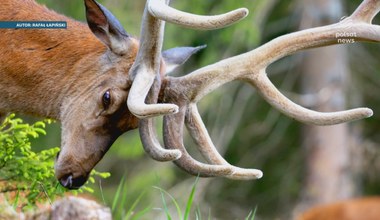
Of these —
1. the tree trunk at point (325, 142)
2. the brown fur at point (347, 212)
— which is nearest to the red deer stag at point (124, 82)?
the brown fur at point (347, 212)

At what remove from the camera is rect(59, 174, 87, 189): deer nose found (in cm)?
671

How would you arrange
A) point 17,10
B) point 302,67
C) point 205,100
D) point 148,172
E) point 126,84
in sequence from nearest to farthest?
1. point 126,84
2. point 17,10
3. point 205,100
4. point 148,172
5. point 302,67

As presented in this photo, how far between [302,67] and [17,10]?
9.99 metres

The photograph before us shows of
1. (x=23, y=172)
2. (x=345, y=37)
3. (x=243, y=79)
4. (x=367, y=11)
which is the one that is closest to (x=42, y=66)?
(x=23, y=172)

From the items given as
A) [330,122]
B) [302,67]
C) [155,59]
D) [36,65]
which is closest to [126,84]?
[155,59]

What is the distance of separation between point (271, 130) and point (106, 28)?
41.9 ft

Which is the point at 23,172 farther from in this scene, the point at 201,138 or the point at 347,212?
the point at 347,212

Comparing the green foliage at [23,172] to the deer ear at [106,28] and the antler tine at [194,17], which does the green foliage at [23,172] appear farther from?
the antler tine at [194,17]

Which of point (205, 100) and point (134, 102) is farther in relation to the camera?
point (205, 100)

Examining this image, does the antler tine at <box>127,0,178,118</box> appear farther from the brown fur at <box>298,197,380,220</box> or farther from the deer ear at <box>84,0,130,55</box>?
the brown fur at <box>298,197,380,220</box>

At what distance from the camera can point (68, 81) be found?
713 centimetres

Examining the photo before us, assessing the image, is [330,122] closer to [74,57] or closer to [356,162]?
[74,57]

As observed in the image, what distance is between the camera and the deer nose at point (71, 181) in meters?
6.71

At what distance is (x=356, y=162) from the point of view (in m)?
18.1
